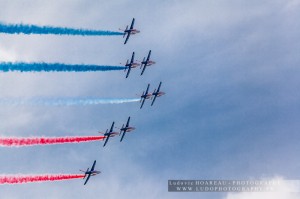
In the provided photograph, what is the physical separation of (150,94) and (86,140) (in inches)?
1432

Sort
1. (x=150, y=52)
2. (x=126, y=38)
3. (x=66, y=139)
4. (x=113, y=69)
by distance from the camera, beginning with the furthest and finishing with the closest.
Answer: (x=150, y=52) → (x=126, y=38) → (x=113, y=69) → (x=66, y=139)

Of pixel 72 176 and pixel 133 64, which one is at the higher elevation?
pixel 133 64

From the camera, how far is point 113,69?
148m

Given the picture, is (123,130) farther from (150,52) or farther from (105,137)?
(150,52)

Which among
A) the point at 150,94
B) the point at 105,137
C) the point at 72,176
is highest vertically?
the point at 150,94

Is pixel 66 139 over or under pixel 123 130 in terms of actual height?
under

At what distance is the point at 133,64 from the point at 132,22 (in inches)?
435

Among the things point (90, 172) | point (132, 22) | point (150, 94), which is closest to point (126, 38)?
point (132, 22)

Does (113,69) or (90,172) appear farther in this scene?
(90,172)

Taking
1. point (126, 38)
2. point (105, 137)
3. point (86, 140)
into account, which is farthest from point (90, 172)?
point (126, 38)

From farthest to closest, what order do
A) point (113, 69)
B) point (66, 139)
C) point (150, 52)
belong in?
point (150, 52), point (113, 69), point (66, 139)

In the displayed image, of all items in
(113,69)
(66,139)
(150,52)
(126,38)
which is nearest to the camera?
(66,139)

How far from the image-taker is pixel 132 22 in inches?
6353

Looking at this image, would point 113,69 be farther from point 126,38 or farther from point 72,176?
point 72,176
